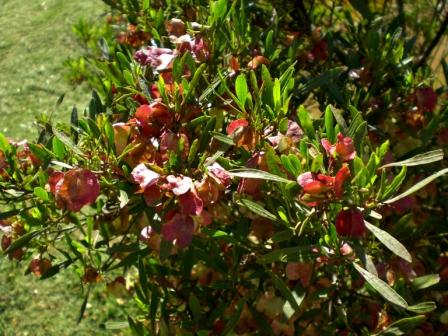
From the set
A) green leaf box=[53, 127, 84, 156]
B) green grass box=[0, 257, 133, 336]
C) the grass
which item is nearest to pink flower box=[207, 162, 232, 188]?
green leaf box=[53, 127, 84, 156]

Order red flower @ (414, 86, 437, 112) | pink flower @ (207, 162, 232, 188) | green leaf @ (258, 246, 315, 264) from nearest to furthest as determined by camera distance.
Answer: pink flower @ (207, 162, 232, 188) < green leaf @ (258, 246, 315, 264) < red flower @ (414, 86, 437, 112)

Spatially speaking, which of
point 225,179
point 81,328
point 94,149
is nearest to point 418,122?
point 225,179

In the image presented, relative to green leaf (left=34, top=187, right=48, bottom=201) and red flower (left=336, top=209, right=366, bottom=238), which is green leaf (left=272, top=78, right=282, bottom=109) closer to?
red flower (left=336, top=209, right=366, bottom=238)

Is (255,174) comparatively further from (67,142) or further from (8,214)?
(8,214)

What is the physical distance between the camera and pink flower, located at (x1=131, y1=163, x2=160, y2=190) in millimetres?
1070

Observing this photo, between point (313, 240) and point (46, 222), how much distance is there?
63 centimetres

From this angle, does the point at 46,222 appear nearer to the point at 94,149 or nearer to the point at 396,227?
Result: the point at 94,149

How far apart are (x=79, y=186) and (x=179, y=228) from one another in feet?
0.68

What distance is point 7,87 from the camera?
6000 millimetres

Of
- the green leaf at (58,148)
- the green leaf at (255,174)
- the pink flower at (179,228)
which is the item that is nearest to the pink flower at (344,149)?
the green leaf at (255,174)

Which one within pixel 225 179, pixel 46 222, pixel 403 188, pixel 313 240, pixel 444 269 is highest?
pixel 225 179

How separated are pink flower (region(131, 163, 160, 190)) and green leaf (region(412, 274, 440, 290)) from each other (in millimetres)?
803

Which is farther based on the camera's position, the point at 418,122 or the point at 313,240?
the point at 418,122

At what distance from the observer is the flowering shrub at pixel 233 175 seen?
1080mm
